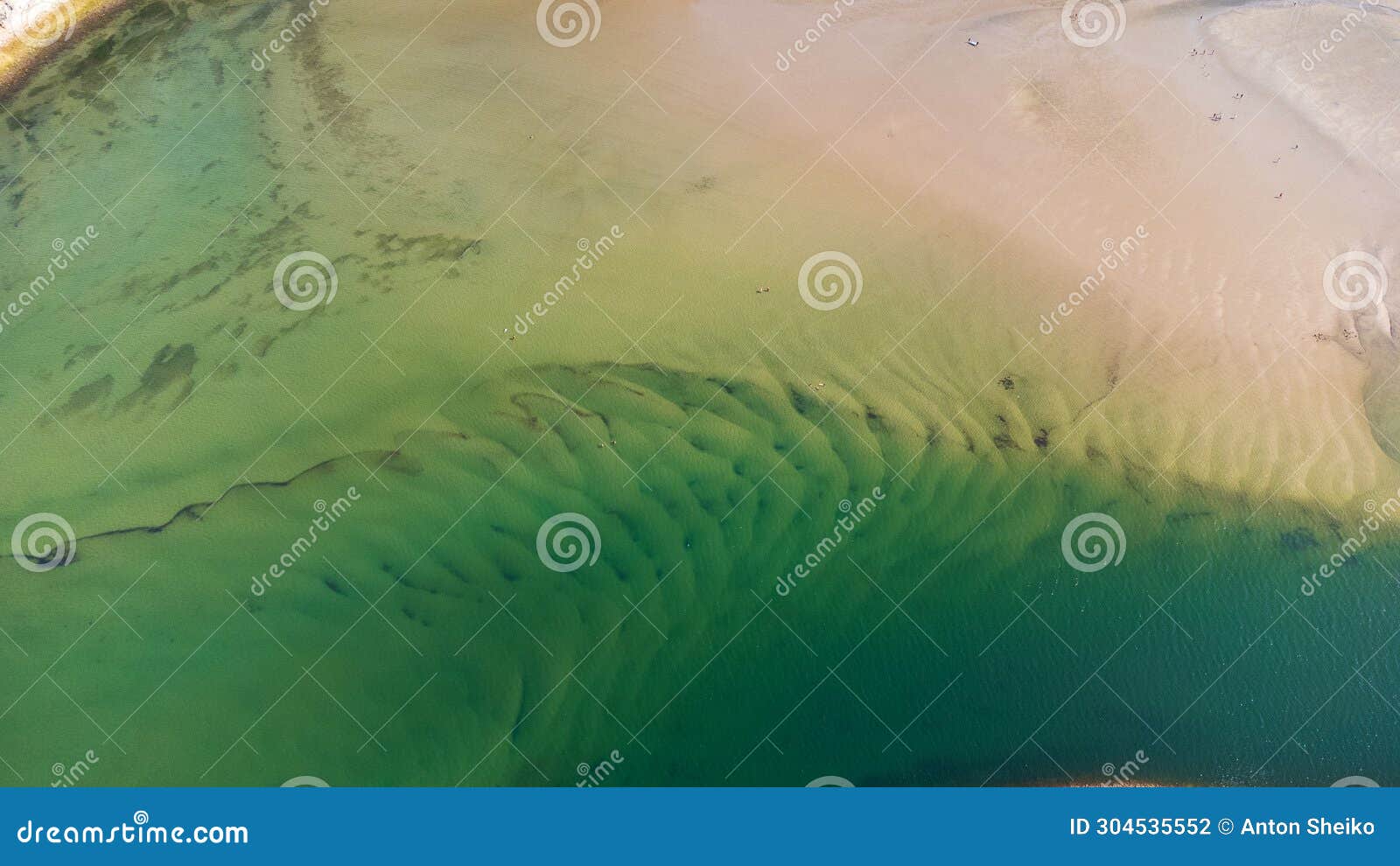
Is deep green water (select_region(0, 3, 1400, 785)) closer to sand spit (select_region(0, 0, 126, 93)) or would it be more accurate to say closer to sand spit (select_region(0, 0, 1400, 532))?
sand spit (select_region(0, 0, 1400, 532))

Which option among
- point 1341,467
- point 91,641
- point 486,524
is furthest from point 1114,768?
point 91,641

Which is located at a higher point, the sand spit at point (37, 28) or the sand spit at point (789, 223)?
the sand spit at point (37, 28)

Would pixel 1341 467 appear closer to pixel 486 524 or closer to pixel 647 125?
pixel 647 125

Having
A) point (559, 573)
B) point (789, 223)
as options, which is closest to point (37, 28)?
point (559, 573)

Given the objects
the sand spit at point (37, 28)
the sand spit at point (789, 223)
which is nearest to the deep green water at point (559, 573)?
the sand spit at point (789, 223)

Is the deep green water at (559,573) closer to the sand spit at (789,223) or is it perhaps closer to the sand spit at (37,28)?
the sand spit at (789,223)

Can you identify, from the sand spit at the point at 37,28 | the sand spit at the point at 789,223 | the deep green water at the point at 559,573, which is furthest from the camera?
the sand spit at the point at 37,28

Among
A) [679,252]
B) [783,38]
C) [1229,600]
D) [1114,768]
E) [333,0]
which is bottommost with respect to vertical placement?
[1114,768]

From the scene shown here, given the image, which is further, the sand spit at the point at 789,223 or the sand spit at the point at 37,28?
the sand spit at the point at 37,28
